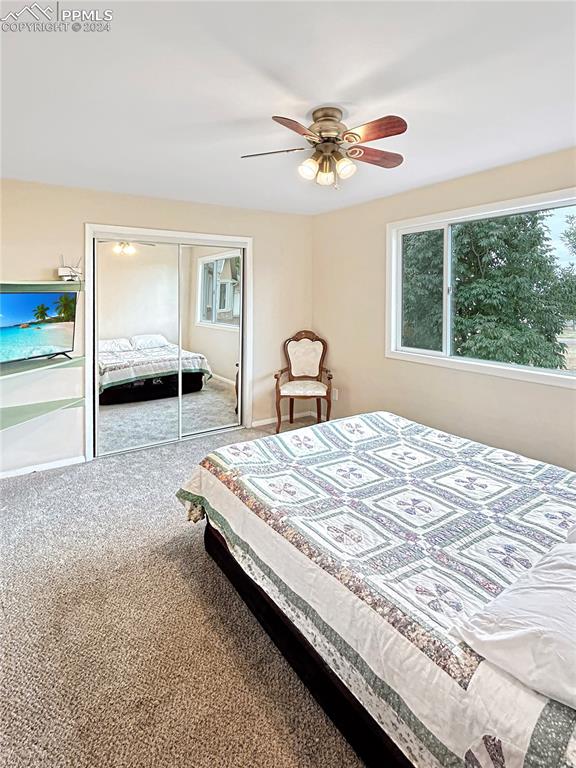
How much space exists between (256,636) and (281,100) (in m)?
2.56

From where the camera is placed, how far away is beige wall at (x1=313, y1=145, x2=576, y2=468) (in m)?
3.15

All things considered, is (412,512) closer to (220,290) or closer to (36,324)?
(36,324)

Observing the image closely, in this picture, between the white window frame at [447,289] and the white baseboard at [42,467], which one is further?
the white baseboard at [42,467]

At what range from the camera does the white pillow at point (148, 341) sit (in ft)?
14.3

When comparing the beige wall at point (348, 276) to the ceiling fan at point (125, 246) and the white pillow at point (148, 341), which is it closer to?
the ceiling fan at point (125, 246)

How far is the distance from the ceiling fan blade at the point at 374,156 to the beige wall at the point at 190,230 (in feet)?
8.23

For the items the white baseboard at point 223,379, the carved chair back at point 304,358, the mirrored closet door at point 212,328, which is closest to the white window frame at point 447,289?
the carved chair back at point 304,358

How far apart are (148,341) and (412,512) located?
328 cm

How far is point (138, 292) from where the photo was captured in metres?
4.27

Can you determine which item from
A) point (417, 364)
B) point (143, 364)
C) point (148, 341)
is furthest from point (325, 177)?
point (143, 364)

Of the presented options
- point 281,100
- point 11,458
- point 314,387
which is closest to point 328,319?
point 314,387

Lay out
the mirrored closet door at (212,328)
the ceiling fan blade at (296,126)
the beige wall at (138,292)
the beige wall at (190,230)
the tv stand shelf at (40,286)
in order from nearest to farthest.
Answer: the ceiling fan blade at (296,126)
the tv stand shelf at (40,286)
the beige wall at (190,230)
the beige wall at (138,292)
the mirrored closet door at (212,328)

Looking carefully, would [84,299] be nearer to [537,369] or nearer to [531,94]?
[531,94]

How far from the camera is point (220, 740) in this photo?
5.07ft
